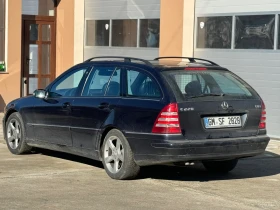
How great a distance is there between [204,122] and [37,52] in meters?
10.8

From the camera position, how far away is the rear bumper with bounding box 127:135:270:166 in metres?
8.32

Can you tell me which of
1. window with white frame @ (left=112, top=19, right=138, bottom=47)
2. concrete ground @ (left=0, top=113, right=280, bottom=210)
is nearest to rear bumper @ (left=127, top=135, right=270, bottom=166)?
concrete ground @ (left=0, top=113, right=280, bottom=210)

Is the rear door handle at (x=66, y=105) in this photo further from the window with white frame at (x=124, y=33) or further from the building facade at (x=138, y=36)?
the window with white frame at (x=124, y=33)

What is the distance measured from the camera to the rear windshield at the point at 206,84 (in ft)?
28.3

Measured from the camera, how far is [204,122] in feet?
28.0

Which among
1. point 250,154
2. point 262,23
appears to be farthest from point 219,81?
point 262,23

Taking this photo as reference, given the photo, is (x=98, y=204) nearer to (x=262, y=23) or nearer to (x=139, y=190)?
(x=139, y=190)

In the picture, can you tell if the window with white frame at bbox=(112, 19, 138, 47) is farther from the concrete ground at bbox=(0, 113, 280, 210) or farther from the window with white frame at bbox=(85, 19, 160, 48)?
the concrete ground at bbox=(0, 113, 280, 210)

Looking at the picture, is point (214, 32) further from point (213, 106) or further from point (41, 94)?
point (213, 106)

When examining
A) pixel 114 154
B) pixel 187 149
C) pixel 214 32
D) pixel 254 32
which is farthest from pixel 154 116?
pixel 214 32

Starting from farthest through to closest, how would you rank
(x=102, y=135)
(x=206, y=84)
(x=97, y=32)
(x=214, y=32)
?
(x=97, y=32)
(x=214, y=32)
(x=102, y=135)
(x=206, y=84)

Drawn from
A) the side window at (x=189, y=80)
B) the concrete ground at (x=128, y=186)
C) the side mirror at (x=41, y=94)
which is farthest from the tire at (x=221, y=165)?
the side mirror at (x=41, y=94)

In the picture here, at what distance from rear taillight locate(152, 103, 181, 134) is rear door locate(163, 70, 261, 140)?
6 centimetres

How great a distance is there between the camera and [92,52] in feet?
61.1
